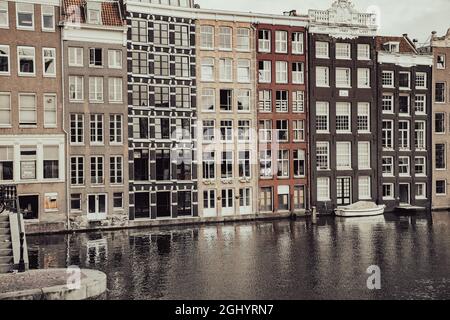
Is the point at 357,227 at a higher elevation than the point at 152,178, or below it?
below

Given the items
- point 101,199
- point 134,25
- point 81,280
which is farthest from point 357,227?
point 81,280

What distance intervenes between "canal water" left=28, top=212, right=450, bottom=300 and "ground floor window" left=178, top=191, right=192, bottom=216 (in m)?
3.29

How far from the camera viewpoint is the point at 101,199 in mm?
46406

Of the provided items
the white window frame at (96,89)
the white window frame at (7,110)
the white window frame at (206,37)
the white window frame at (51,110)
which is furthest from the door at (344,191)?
A: the white window frame at (7,110)

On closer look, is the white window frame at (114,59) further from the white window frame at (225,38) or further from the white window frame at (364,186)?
the white window frame at (364,186)

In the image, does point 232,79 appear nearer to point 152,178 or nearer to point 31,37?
point 152,178

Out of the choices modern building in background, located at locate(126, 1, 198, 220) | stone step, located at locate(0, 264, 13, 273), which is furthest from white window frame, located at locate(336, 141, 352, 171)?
stone step, located at locate(0, 264, 13, 273)

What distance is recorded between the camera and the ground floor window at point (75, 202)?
45.2 meters

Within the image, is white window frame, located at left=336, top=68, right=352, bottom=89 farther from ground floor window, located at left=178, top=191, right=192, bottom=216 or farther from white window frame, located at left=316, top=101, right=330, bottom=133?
ground floor window, located at left=178, top=191, right=192, bottom=216

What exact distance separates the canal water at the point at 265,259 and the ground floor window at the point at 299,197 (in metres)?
6.10

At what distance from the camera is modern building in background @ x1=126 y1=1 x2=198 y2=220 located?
4784 centimetres

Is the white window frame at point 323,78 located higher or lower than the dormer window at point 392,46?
lower

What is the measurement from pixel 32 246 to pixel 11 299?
17.3 metres

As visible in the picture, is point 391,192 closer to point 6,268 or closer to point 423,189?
point 423,189
